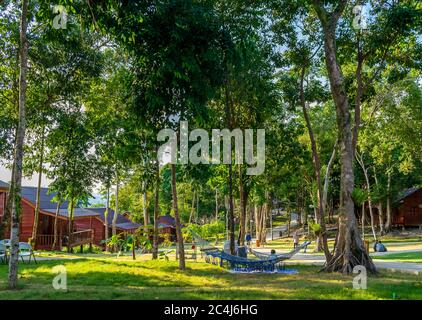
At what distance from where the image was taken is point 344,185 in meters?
12.9

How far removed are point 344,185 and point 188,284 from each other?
613 centimetres

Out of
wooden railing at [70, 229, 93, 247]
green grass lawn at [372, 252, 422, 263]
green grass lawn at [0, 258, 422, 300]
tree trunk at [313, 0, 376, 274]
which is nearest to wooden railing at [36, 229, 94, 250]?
wooden railing at [70, 229, 93, 247]

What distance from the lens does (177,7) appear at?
958 cm

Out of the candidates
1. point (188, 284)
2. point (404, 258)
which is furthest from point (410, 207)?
point (188, 284)

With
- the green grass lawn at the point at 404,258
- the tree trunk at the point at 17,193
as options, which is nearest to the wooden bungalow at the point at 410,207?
the green grass lawn at the point at 404,258

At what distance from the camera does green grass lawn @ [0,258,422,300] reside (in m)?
7.68

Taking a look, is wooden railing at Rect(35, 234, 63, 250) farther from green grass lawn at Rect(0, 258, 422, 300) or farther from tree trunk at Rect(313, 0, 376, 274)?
tree trunk at Rect(313, 0, 376, 274)

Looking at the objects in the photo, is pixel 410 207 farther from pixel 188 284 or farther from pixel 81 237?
pixel 188 284

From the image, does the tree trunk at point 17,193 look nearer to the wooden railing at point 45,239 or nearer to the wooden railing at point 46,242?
the wooden railing at point 46,242

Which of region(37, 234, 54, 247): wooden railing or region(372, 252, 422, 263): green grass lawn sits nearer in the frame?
region(372, 252, 422, 263): green grass lawn

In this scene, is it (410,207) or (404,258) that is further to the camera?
(410,207)

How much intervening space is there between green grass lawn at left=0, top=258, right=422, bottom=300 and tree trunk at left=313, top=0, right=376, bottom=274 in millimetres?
765
